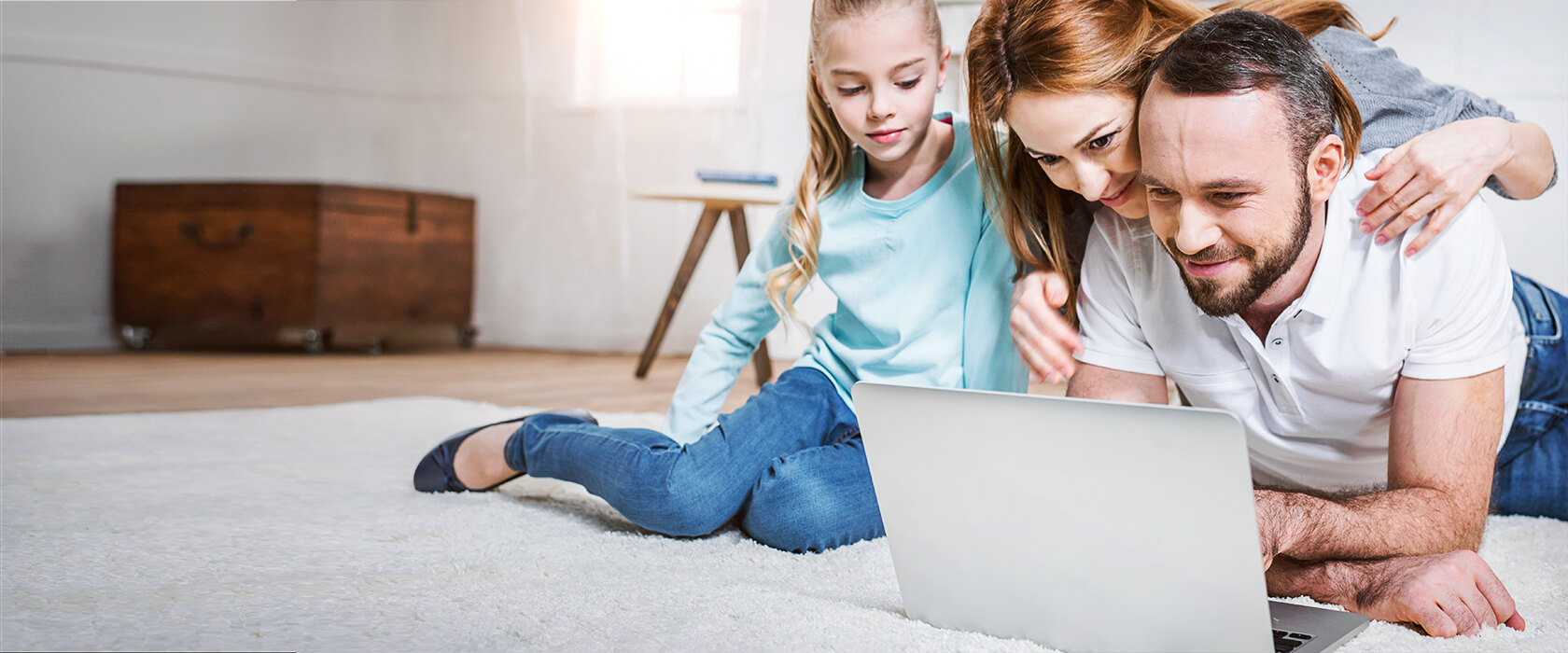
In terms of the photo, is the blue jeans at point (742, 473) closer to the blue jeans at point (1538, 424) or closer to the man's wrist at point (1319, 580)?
the man's wrist at point (1319, 580)

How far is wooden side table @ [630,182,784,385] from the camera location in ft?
8.62

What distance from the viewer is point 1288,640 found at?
2.36 ft

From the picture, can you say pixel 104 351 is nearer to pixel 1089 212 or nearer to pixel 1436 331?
pixel 1089 212

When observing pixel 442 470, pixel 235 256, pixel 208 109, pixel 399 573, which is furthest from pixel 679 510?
pixel 208 109

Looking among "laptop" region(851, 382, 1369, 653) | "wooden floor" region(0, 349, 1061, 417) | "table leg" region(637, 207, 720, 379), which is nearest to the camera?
"laptop" region(851, 382, 1369, 653)

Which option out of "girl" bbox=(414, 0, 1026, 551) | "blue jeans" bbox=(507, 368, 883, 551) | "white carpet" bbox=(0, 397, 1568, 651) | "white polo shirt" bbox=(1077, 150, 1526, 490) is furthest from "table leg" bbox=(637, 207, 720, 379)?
"white polo shirt" bbox=(1077, 150, 1526, 490)

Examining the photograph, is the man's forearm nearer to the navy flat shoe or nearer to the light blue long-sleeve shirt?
the light blue long-sleeve shirt

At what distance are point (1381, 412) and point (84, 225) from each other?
149 inches

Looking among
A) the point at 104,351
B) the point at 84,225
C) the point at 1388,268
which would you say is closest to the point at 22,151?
the point at 84,225

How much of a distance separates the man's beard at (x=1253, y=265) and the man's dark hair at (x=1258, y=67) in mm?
54

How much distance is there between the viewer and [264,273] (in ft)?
11.1

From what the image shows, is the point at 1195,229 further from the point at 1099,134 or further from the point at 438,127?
the point at 438,127

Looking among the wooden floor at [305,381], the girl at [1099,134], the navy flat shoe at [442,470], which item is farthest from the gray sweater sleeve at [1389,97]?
the wooden floor at [305,381]

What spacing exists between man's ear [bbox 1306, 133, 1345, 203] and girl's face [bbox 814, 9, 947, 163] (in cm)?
44
